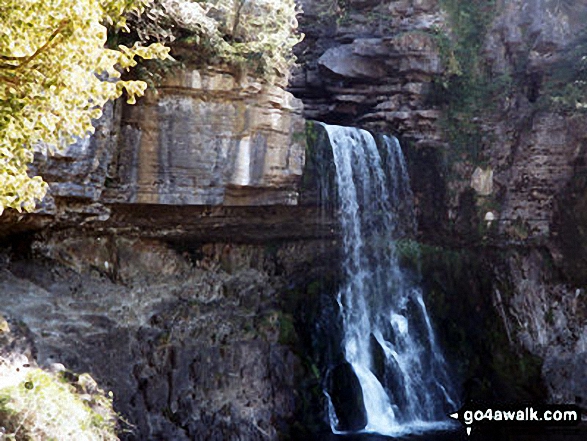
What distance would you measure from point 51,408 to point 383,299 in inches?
418

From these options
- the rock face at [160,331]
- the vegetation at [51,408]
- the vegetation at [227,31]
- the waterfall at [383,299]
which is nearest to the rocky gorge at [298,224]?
the rock face at [160,331]

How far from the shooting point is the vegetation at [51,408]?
312 inches

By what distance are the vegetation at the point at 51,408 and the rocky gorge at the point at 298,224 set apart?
2.34ft

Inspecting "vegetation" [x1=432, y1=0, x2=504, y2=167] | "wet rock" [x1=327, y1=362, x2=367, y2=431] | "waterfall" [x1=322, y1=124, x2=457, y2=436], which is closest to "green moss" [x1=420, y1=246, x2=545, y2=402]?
"waterfall" [x1=322, y1=124, x2=457, y2=436]

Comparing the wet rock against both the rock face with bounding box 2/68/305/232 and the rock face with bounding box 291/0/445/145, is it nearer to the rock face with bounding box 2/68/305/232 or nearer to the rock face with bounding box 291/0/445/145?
the rock face with bounding box 2/68/305/232

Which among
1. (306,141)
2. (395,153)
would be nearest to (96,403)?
(306,141)

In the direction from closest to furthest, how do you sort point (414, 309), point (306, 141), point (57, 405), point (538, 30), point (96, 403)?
point (57, 405) → point (96, 403) → point (306, 141) → point (414, 309) → point (538, 30)

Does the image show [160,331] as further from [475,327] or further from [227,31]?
[475,327]

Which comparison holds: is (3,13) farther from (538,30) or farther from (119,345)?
(538,30)

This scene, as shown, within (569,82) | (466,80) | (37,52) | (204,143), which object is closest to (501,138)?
(466,80)

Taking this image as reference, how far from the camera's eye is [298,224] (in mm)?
16484

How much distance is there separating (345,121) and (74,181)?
37.1 ft

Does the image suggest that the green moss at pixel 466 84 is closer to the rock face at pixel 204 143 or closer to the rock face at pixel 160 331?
the rock face at pixel 204 143

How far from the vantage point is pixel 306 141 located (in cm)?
1525
